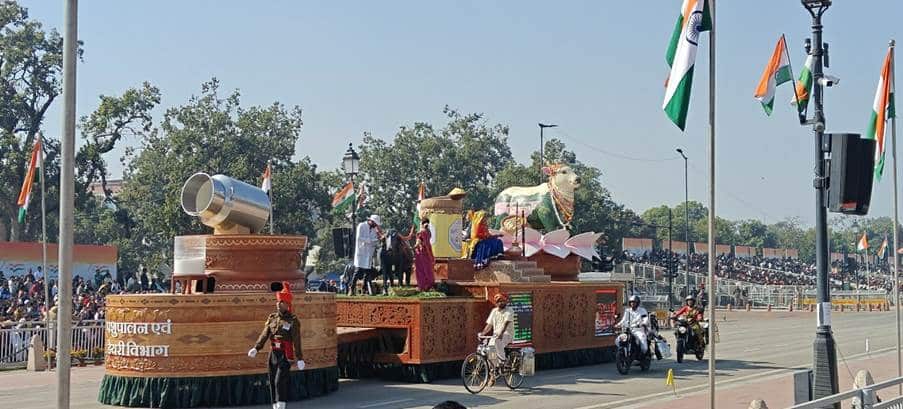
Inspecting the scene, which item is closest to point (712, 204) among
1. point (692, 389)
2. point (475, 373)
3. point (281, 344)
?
point (281, 344)

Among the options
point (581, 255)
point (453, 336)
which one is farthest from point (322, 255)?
point (453, 336)

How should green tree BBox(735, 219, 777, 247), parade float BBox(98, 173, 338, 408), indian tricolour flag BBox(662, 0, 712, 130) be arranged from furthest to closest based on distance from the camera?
green tree BBox(735, 219, 777, 247) < parade float BBox(98, 173, 338, 408) < indian tricolour flag BBox(662, 0, 712, 130)

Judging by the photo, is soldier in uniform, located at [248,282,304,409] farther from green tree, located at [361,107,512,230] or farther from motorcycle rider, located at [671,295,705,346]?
green tree, located at [361,107,512,230]

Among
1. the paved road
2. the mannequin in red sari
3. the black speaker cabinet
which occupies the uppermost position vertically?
the black speaker cabinet

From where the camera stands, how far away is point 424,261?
22.4m

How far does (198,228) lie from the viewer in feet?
154

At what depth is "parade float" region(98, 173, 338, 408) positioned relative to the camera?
54.7 feet

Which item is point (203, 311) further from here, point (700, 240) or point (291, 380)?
point (700, 240)

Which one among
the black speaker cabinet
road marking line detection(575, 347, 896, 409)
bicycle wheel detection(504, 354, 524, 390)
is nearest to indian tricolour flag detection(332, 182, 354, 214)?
bicycle wheel detection(504, 354, 524, 390)

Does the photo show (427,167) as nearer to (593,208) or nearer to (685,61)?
(593,208)

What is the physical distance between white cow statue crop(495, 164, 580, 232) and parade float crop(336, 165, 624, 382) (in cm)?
3

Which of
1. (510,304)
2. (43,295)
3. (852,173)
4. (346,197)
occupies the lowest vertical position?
(43,295)

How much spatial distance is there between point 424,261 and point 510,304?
2259 millimetres

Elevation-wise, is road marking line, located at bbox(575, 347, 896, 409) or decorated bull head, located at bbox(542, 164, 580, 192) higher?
decorated bull head, located at bbox(542, 164, 580, 192)
